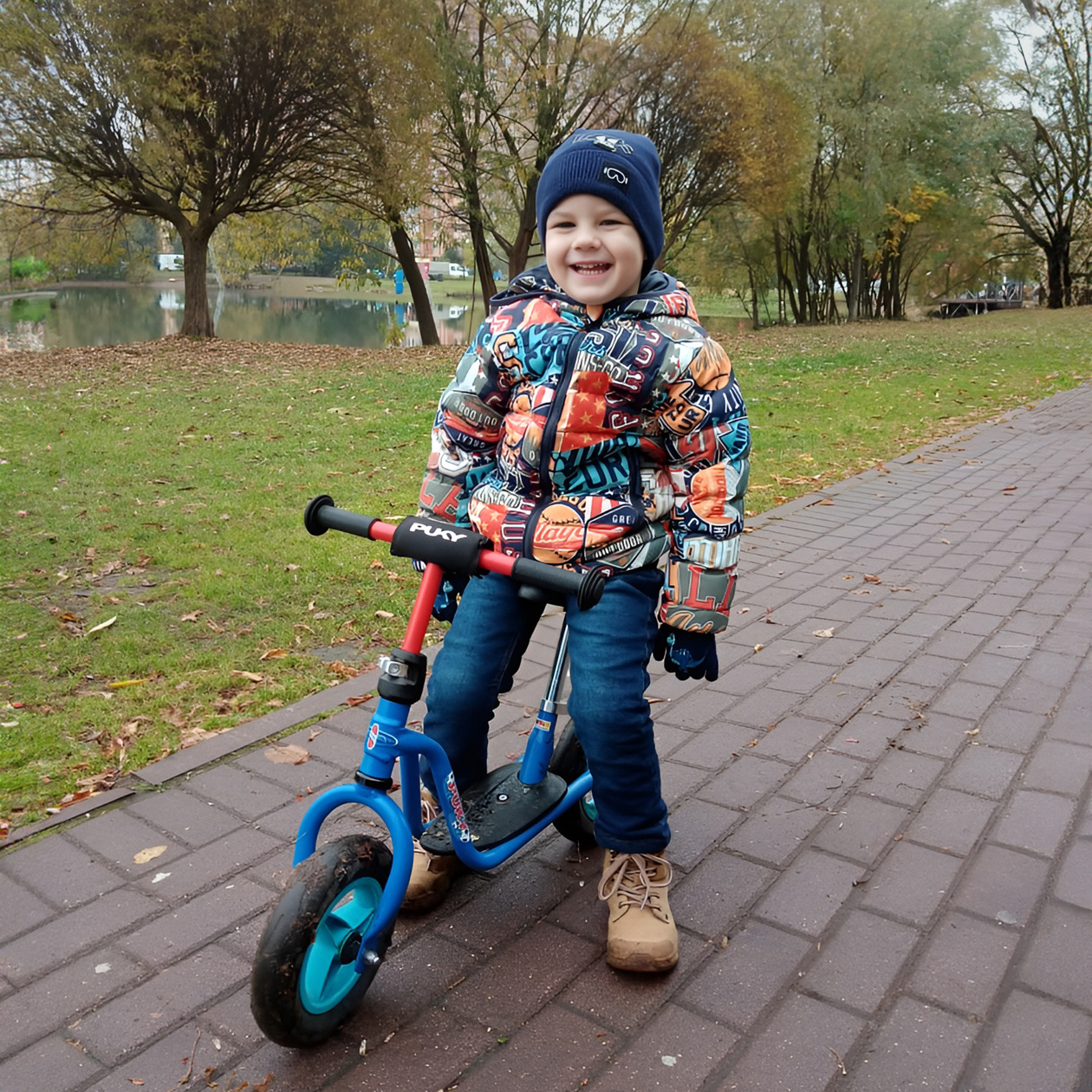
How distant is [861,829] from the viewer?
293cm

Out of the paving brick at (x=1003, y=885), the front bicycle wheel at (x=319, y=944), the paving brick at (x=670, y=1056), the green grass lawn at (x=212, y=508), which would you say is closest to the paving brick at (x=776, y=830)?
the paving brick at (x=1003, y=885)

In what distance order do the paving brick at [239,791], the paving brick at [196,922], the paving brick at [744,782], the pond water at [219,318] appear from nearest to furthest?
the paving brick at [196,922] → the paving brick at [239,791] → the paving brick at [744,782] → the pond water at [219,318]

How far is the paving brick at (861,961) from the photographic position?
225 centimetres

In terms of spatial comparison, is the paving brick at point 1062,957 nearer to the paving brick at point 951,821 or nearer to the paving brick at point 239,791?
the paving brick at point 951,821

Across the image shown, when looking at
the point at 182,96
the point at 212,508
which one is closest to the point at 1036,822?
the point at 212,508

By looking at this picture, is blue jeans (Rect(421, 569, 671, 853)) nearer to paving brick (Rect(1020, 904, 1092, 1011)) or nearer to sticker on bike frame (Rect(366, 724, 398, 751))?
sticker on bike frame (Rect(366, 724, 398, 751))

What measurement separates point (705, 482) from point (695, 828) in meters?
1.14

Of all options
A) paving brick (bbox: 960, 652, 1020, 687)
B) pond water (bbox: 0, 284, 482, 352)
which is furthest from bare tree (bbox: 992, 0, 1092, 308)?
paving brick (bbox: 960, 652, 1020, 687)

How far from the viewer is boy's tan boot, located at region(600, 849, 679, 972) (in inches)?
90.3

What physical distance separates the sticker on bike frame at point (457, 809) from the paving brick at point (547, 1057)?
0.41 metres

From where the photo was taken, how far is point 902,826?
2934 millimetres

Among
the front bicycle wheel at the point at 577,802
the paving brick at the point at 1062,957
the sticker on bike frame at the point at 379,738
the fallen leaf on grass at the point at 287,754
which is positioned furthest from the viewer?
the fallen leaf on grass at the point at 287,754

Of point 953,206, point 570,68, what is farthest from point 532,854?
point 953,206

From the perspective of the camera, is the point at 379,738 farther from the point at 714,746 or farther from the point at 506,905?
the point at 714,746
